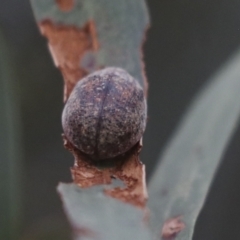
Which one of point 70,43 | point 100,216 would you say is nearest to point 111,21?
point 70,43

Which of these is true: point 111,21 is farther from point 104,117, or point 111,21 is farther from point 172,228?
point 172,228

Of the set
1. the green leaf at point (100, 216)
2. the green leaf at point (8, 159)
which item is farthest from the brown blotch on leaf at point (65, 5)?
the green leaf at point (100, 216)

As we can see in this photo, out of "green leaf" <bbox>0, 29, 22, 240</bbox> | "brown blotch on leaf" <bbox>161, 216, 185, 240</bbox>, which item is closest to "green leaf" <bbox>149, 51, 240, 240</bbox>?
"brown blotch on leaf" <bbox>161, 216, 185, 240</bbox>

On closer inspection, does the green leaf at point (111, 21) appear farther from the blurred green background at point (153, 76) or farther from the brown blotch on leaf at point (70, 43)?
the blurred green background at point (153, 76)

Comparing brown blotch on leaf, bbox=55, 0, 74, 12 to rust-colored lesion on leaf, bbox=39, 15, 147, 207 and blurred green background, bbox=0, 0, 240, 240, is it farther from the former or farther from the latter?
blurred green background, bbox=0, 0, 240, 240

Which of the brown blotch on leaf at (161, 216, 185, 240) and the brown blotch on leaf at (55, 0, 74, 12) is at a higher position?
the brown blotch on leaf at (55, 0, 74, 12)

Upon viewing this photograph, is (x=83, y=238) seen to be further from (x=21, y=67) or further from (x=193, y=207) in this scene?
(x=21, y=67)

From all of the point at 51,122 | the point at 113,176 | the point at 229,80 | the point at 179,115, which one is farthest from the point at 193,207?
the point at 51,122
